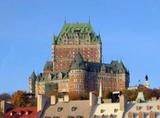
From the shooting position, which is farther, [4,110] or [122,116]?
[4,110]

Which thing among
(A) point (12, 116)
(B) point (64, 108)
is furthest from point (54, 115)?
(A) point (12, 116)

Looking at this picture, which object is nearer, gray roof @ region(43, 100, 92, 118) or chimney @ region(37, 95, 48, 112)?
gray roof @ region(43, 100, 92, 118)

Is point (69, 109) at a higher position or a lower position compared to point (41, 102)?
lower

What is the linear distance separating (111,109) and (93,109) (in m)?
3.23

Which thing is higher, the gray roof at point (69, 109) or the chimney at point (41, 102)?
the chimney at point (41, 102)

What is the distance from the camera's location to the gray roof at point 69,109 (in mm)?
138500

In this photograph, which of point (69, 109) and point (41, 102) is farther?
point (41, 102)

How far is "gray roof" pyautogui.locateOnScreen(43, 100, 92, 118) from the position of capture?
138500 millimetres

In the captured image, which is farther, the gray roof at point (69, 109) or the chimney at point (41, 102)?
the chimney at point (41, 102)

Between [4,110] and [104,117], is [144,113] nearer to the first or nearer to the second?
[104,117]

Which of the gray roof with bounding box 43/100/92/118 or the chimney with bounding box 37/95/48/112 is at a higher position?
the chimney with bounding box 37/95/48/112

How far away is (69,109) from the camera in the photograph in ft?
460

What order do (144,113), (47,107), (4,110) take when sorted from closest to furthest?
(144,113) → (47,107) → (4,110)

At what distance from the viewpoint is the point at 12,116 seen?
489 ft
